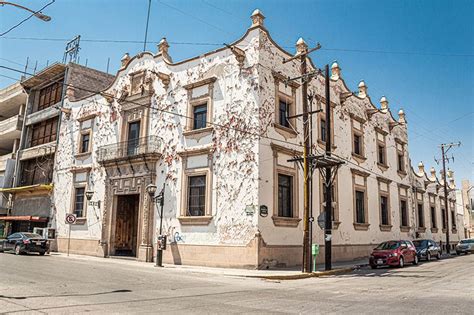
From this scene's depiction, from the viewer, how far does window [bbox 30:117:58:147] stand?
33.0m

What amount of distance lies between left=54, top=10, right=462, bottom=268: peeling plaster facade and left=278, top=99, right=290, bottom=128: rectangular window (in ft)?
0.82

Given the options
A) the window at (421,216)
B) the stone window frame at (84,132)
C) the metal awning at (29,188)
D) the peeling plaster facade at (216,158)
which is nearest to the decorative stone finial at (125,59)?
the peeling plaster facade at (216,158)

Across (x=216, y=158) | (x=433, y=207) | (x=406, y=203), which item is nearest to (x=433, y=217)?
(x=433, y=207)

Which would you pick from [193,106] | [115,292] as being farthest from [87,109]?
[115,292]

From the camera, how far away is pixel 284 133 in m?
21.1

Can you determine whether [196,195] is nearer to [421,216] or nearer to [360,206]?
[360,206]

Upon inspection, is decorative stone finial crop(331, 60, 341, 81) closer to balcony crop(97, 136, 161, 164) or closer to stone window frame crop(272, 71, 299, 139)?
stone window frame crop(272, 71, 299, 139)

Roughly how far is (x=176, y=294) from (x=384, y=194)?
24190 mm

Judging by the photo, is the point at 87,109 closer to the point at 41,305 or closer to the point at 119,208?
the point at 119,208

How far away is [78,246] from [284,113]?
16443mm

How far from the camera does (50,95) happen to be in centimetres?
3450

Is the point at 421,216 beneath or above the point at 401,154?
beneath

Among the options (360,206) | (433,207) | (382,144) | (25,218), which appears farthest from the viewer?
(433,207)

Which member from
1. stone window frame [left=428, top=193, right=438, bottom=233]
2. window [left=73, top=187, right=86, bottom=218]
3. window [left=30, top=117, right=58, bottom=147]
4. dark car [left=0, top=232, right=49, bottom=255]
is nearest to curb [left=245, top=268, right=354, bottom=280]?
dark car [left=0, top=232, right=49, bottom=255]
